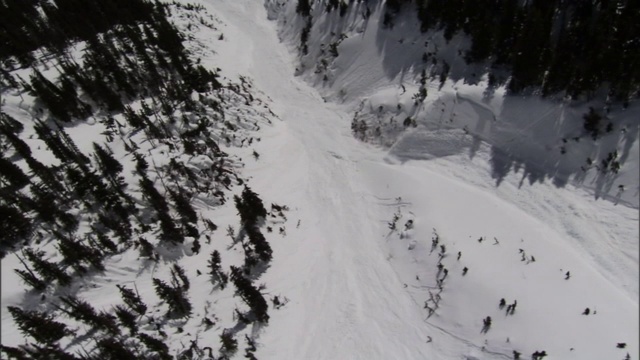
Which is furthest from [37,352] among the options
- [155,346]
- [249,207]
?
[249,207]

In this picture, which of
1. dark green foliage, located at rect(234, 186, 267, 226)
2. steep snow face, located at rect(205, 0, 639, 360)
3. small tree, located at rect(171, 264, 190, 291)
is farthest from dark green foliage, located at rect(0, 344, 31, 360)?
dark green foliage, located at rect(234, 186, 267, 226)

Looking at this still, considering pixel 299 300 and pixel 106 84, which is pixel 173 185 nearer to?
pixel 299 300

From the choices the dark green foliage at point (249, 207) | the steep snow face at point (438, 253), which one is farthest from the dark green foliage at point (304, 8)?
the dark green foliage at point (249, 207)

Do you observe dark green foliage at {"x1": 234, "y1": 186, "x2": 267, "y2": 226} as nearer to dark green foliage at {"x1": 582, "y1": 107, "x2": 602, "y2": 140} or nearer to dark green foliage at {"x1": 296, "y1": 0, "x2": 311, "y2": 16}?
dark green foliage at {"x1": 582, "y1": 107, "x2": 602, "y2": 140}

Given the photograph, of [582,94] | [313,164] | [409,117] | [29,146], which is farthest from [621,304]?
[29,146]

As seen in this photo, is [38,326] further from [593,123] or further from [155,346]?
[593,123]

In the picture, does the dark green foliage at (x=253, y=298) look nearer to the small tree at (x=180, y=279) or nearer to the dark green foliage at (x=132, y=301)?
the small tree at (x=180, y=279)
